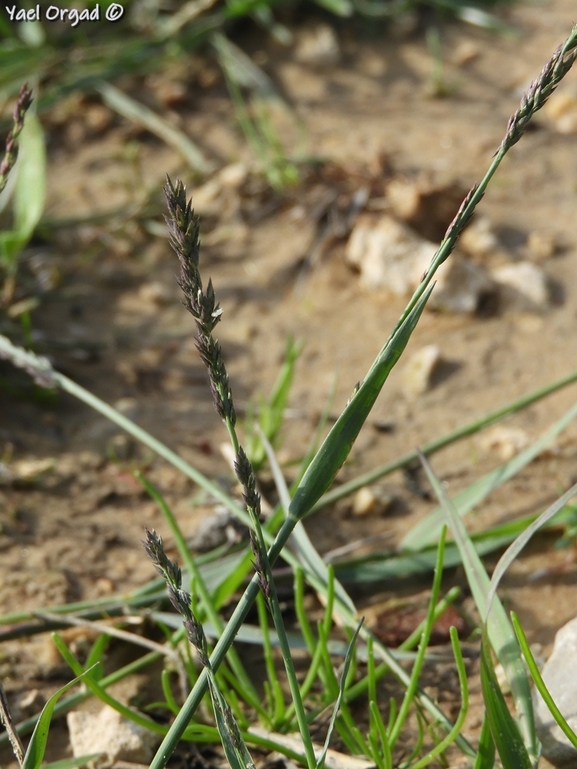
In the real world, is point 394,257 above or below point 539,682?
above

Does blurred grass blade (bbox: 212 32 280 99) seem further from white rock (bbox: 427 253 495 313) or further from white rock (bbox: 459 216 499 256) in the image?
white rock (bbox: 427 253 495 313)

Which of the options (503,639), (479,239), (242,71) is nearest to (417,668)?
(503,639)

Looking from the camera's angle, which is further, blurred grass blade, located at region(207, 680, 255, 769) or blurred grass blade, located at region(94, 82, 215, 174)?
blurred grass blade, located at region(94, 82, 215, 174)

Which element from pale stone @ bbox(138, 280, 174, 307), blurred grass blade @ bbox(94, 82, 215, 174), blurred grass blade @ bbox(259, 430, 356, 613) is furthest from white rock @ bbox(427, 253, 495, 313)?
blurred grass blade @ bbox(259, 430, 356, 613)

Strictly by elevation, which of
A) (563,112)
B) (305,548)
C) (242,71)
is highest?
(242,71)

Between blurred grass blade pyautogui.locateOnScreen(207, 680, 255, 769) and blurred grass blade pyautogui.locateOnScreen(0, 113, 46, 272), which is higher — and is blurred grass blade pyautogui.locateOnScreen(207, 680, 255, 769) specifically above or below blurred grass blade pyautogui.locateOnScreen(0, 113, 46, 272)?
below

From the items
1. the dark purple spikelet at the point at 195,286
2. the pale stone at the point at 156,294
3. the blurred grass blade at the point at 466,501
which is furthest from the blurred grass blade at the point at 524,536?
the pale stone at the point at 156,294

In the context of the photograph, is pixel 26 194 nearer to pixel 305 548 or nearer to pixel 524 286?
pixel 524 286

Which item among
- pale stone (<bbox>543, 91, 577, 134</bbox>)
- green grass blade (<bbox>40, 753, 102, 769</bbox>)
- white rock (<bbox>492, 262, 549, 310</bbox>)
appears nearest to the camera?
green grass blade (<bbox>40, 753, 102, 769</bbox>)
